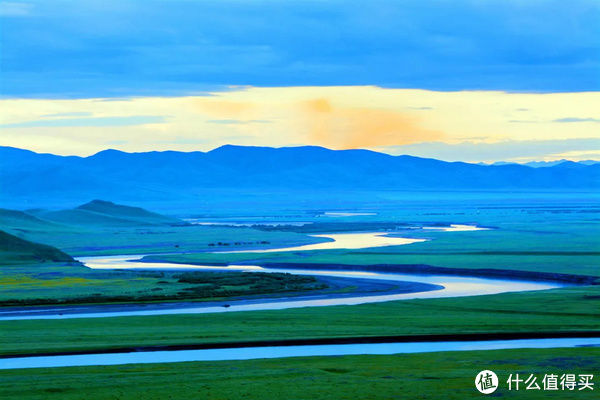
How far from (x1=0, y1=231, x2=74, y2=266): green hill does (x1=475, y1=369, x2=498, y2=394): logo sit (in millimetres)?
64006

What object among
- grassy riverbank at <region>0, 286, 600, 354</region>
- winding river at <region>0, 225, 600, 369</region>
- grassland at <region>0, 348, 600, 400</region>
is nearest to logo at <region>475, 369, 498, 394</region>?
grassland at <region>0, 348, 600, 400</region>

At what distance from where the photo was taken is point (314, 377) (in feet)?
108

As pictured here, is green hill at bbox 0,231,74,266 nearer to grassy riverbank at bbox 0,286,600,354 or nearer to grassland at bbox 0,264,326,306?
grassland at bbox 0,264,326,306

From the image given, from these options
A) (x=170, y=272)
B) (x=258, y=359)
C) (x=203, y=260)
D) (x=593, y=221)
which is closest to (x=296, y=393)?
(x=258, y=359)

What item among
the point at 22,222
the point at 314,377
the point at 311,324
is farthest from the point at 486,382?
the point at 22,222

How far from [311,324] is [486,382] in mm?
16814

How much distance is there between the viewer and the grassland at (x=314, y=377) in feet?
98.0

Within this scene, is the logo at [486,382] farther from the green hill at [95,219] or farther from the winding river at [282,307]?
the green hill at [95,219]

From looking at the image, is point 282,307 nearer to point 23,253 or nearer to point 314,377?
point 314,377

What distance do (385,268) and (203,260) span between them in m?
19.0

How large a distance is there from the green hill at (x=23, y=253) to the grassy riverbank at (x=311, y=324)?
138 ft

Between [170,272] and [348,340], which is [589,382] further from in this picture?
[170,272]

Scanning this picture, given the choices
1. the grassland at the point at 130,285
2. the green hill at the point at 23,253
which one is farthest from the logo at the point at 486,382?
A: the green hill at the point at 23,253

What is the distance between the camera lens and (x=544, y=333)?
43.6m
